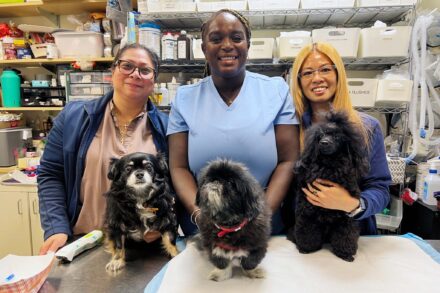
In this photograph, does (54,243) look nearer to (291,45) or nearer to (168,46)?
(168,46)

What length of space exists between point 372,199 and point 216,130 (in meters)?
0.62

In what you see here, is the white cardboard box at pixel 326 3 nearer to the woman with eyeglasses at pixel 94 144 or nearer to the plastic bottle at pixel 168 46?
the plastic bottle at pixel 168 46

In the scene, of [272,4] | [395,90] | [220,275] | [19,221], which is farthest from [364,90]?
[19,221]

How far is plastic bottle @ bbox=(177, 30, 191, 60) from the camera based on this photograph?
7.73 ft

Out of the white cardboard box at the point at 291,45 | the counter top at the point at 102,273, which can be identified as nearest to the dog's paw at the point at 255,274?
the counter top at the point at 102,273

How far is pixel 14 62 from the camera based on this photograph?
2852mm

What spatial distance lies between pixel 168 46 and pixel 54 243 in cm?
179

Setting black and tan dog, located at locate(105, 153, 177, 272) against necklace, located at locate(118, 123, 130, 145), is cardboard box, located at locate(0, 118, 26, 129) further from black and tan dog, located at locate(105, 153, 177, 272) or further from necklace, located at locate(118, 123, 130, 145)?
black and tan dog, located at locate(105, 153, 177, 272)

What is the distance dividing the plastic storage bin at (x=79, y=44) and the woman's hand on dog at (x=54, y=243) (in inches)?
81.7

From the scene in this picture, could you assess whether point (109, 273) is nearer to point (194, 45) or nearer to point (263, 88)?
point (263, 88)

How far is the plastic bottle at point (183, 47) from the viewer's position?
236cm

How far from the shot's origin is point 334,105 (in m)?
1.12

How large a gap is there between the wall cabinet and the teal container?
92 cm

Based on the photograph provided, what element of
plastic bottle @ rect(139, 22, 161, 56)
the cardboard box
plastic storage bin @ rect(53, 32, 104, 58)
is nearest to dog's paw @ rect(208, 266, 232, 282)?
plastic bottle @ rect(139, 22, 161, 56)
